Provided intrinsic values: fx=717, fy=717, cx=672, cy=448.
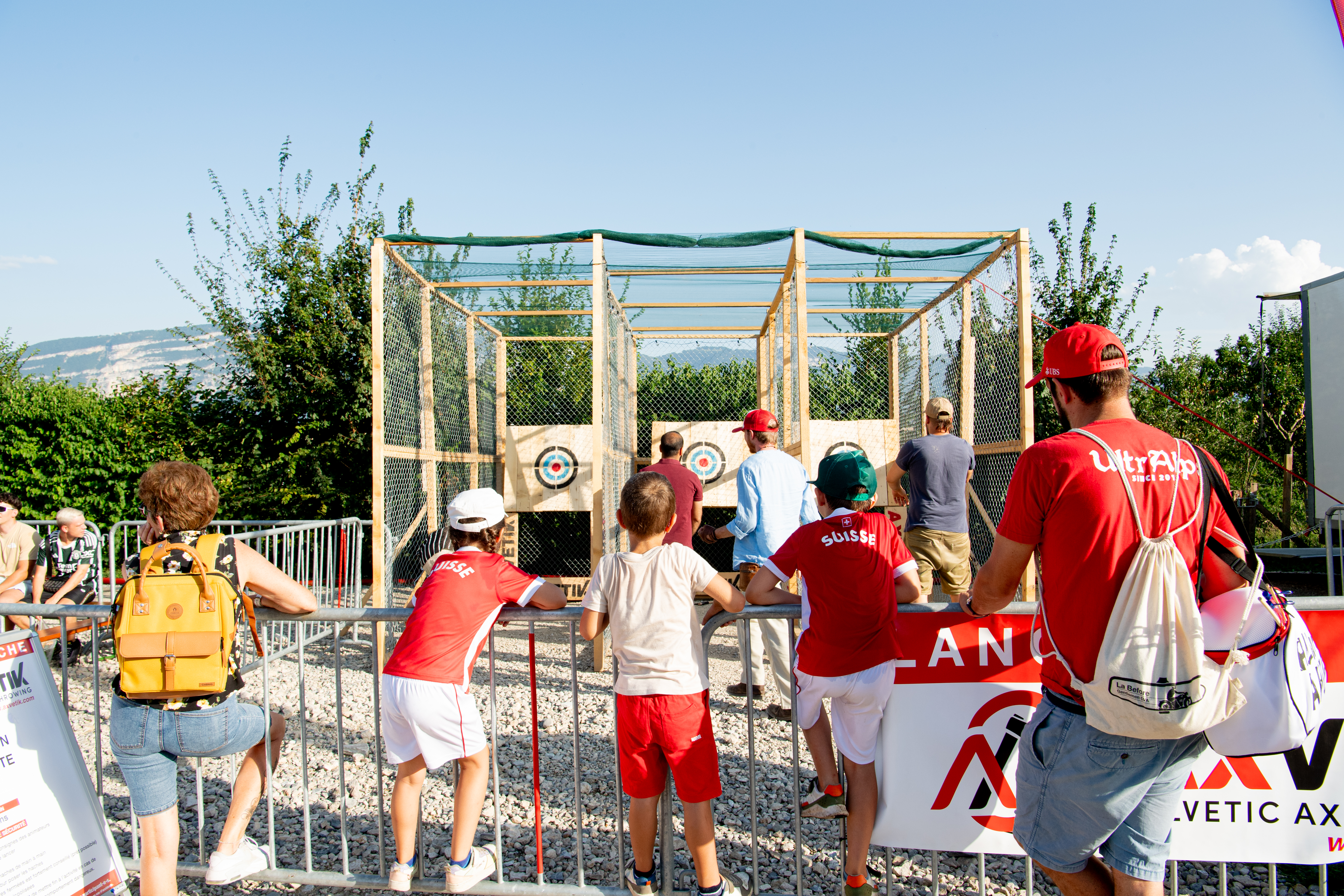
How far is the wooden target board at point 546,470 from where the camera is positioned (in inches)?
339

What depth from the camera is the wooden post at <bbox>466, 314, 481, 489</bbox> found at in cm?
802

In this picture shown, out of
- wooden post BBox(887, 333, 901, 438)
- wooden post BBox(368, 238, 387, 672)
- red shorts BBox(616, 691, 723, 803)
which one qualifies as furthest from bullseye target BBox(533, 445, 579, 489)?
red shorts BBox(616, 691, 723, 803)

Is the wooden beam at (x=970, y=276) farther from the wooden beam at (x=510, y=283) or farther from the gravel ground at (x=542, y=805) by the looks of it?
the gravel ground at (x=542, y=805)

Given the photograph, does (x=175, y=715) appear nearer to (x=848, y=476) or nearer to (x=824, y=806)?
(x=824, y=806)

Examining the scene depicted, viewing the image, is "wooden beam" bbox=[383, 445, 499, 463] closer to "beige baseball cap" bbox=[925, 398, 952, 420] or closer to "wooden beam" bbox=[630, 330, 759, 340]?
"wooden beam" bbox=[630, 330, 759, 340]

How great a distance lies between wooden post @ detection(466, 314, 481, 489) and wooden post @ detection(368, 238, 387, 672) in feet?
7.05

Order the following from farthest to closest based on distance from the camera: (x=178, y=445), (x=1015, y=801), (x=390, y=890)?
(x=178, y=445)
(x=390, y=890)
(x=1015, y=801)

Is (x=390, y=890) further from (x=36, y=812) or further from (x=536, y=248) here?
(x=536, y=248)

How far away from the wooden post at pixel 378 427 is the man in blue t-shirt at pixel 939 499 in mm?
4002

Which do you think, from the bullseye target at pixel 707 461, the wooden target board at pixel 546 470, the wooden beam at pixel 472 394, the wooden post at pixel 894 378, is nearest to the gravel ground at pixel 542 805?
the wooden beam at pixel 472 394

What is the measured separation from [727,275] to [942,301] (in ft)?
7.72

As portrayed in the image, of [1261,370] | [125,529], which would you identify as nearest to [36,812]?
[125,529]

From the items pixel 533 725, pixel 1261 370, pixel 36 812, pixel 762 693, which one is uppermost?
pixel 1261 370

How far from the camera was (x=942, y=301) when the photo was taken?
24.4ft
